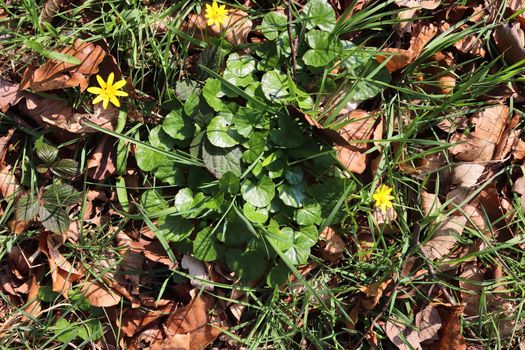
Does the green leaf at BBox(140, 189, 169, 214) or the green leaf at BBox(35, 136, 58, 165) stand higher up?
the green leaf at BBox(35, 136, 58, 165)

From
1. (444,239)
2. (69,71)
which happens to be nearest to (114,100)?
(69,71)

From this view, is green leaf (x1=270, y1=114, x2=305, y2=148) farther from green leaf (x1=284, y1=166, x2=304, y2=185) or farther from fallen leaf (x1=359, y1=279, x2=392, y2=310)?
fallen leaf (x1=359, y1=279, x2=392, y2=310)

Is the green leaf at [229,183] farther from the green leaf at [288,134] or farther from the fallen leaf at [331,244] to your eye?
the fallen leaf at [331,244]

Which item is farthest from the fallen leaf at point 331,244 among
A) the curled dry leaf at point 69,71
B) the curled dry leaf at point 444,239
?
the curled dry leaf at point 69,71

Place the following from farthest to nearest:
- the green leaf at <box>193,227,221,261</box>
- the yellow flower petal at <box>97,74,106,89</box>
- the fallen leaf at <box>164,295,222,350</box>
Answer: the fallen leaf at <box>164,295,222,350</box>, the green leaf at <box>193,227,221,261</box>, the yellow flower petal at <box>97,74,106,89</box>

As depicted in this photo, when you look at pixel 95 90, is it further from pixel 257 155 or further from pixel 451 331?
pixel 451 331

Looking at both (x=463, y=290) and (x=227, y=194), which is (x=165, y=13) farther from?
(x=463, y=290)

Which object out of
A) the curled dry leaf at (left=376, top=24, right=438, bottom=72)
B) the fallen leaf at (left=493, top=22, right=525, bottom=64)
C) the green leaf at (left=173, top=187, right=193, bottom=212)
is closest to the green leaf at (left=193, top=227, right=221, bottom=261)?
the green leaf at (left=173, top=187, right=193, bottom=212)
